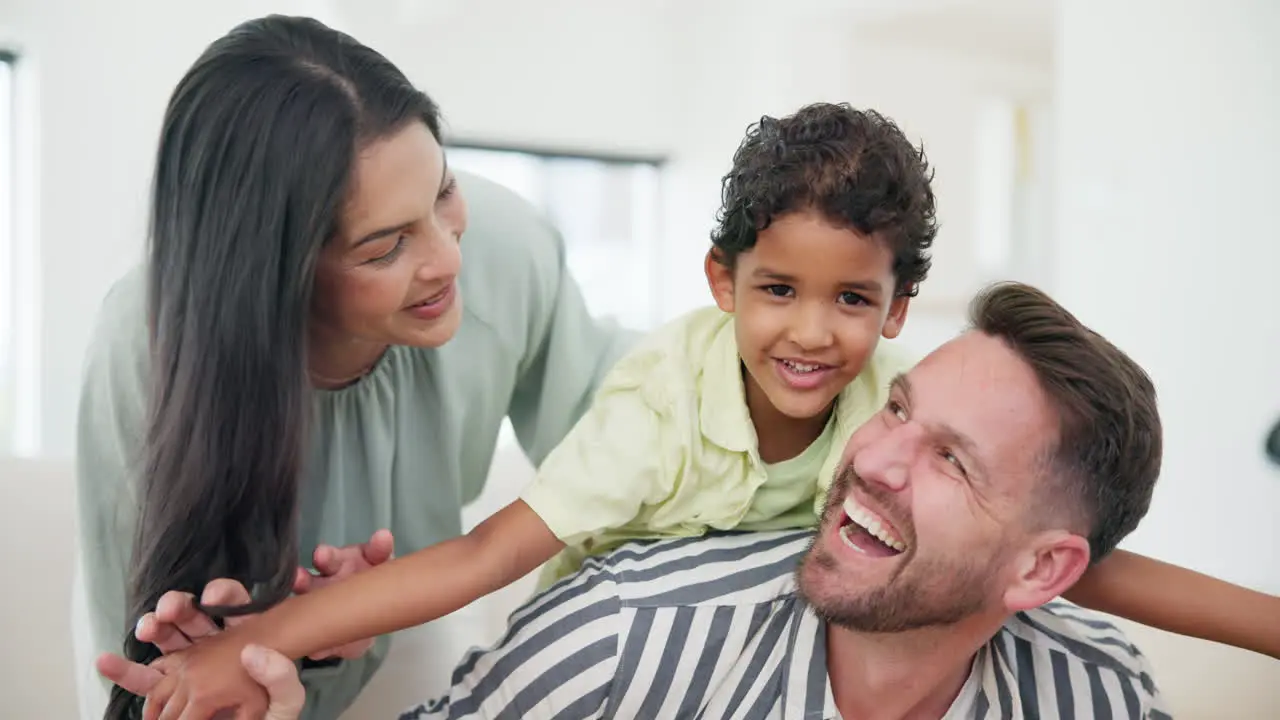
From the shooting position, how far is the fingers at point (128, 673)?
4.36 feet

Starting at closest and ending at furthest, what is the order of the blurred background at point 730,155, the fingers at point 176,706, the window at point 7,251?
1. the fingers at point 176,706
2. the blurred background at point 730,155
3. the window at point 7,251

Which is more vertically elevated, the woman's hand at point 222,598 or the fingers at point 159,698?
the woman's hand at point 222,598

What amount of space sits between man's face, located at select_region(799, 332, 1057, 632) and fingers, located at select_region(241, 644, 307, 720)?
574 mm

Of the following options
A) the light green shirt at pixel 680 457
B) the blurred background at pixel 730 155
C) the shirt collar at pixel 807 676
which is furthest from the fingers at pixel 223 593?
the shirt collar at pixel 807 676

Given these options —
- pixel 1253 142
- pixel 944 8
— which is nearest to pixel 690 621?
pixel 1253 142

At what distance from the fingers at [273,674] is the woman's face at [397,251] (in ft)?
1.36

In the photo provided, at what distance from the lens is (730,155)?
6.23 metres

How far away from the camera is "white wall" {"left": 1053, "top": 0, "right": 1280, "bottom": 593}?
2566 mm

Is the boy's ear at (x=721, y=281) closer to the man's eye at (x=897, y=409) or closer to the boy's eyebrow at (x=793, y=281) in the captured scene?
the boy's eyebrow at (x=793, y=281)

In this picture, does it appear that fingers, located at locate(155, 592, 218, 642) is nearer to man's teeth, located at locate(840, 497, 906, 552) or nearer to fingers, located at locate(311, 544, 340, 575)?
fingers, located at locate(311, 544, 340, 575)

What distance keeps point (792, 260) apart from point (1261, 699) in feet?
3.32

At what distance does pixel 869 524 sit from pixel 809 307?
0.82 ft

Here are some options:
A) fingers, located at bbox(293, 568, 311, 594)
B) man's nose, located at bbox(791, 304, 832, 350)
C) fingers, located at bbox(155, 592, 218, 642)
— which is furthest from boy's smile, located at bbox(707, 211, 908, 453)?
fingers, located at bbox(155, 592, 218, 642)

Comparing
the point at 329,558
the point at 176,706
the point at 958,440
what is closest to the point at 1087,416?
the point at 958,440
